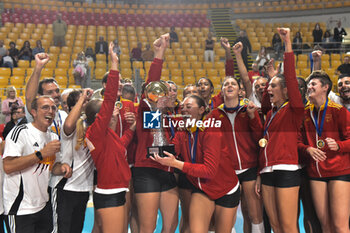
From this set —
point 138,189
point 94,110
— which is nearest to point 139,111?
point 94,110

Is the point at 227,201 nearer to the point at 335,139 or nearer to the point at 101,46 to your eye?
the point at 335,139

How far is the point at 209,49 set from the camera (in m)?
9.66

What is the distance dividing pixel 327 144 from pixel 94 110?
195 cm

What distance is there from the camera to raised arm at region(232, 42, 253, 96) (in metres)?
3.54

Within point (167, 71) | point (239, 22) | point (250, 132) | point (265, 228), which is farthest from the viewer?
point (239, 22)

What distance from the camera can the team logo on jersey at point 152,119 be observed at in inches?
116

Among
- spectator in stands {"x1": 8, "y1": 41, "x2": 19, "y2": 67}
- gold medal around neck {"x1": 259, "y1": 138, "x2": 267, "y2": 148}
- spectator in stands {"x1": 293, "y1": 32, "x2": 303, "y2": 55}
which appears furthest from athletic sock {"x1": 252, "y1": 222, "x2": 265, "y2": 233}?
spectator in stands {"x1": 8, "y1": 41, "x2": 19, "y2": 67}

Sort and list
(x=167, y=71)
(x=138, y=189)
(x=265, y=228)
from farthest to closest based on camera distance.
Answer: (x=167, y=71) → (x=265, y=228) → (x=138, y=189)

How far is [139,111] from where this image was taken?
301 cm

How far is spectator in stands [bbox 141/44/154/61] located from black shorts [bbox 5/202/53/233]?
5.55 meters

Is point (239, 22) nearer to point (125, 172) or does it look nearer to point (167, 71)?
point (167, 71)

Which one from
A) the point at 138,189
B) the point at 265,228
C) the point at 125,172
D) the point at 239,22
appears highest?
the point at 239,22

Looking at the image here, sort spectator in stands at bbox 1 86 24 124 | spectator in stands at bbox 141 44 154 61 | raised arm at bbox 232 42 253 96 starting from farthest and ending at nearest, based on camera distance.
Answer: spectator in stands at bbox 141 44 154 61, spectator in stands at bbox 1 86 24 124, raised arm at bbox 232 42 253 96

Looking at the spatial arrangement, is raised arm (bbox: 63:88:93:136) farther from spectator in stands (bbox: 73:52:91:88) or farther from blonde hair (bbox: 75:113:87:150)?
spectator in stands (bbox: 73:52:91:88)
